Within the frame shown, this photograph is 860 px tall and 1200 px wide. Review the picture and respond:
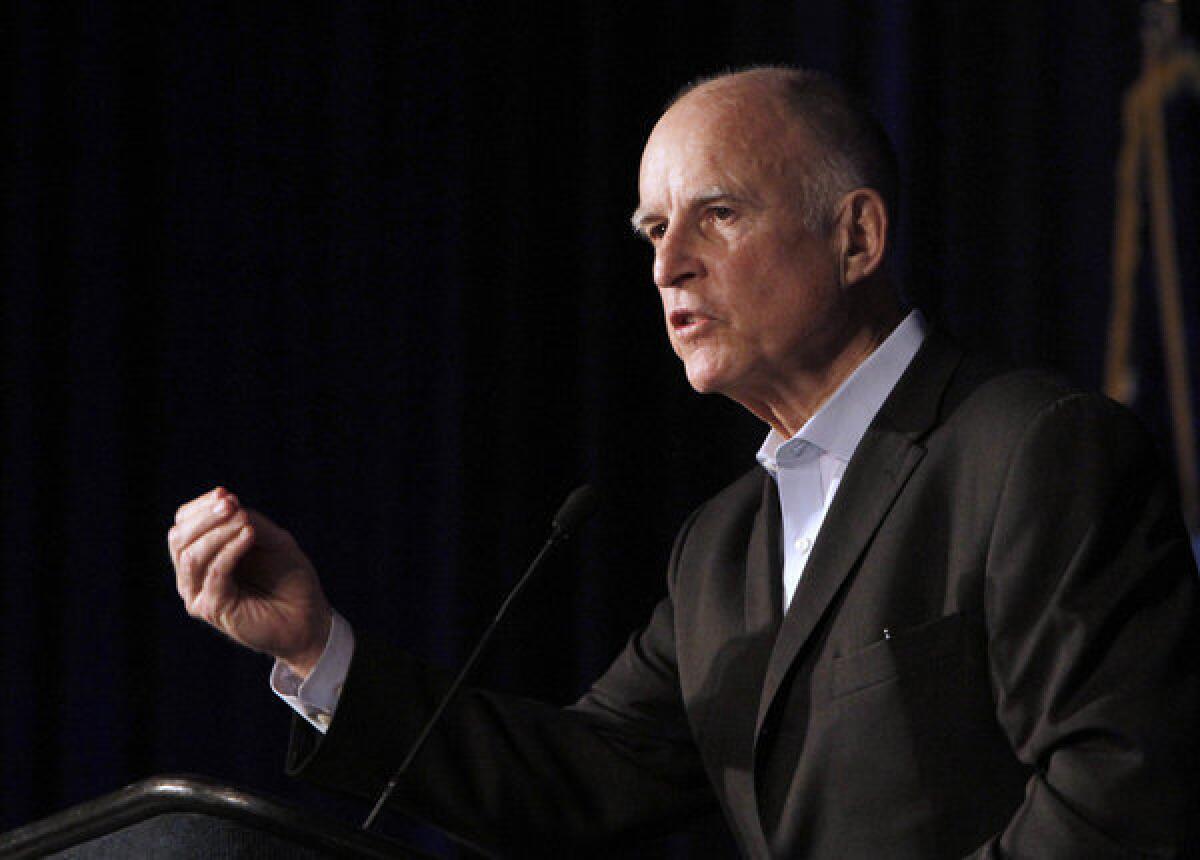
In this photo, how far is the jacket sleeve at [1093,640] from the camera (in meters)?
1.21

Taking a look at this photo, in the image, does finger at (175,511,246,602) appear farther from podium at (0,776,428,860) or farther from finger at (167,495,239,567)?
podium at (0,776,428,860)

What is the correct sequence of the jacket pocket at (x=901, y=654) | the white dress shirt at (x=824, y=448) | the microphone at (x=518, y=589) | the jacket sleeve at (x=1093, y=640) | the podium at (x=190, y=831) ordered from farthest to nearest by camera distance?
the white dress shirt at (x=824, y=448)
the microphone at (x=518, y=589)
the jacket pocket at (x=901, y=654)
the jacket sleeve at (x=1093, y=640)
the podium at (x=190, y=831)

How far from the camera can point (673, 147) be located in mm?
1711

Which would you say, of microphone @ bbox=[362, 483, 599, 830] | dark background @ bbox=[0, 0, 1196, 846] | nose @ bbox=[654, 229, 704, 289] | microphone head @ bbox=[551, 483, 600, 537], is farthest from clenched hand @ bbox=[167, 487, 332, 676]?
dark background @ bbox=[0, 0, 1196, 846]

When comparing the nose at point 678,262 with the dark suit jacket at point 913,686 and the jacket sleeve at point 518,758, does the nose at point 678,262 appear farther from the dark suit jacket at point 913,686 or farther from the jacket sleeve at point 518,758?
the jacket sleeve at point 518,758

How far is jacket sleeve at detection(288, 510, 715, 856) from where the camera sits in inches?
62.1

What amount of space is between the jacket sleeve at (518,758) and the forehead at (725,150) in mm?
539

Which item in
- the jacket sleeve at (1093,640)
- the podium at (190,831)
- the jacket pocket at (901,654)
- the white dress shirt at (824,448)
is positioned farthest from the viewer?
the white dress shirt at (824,448)

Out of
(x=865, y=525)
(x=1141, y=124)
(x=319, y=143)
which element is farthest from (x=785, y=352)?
(x=319, y=143)

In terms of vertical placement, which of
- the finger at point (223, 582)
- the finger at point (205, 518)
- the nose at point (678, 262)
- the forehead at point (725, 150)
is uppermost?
the forehead at point (725, 150)

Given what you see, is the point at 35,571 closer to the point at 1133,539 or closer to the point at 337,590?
the point at 337,590

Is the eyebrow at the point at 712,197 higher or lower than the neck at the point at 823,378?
higher

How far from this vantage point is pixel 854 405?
164cm

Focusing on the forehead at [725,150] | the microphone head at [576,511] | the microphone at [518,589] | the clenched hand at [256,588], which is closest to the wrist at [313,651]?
the clenched hand at [256,588]
